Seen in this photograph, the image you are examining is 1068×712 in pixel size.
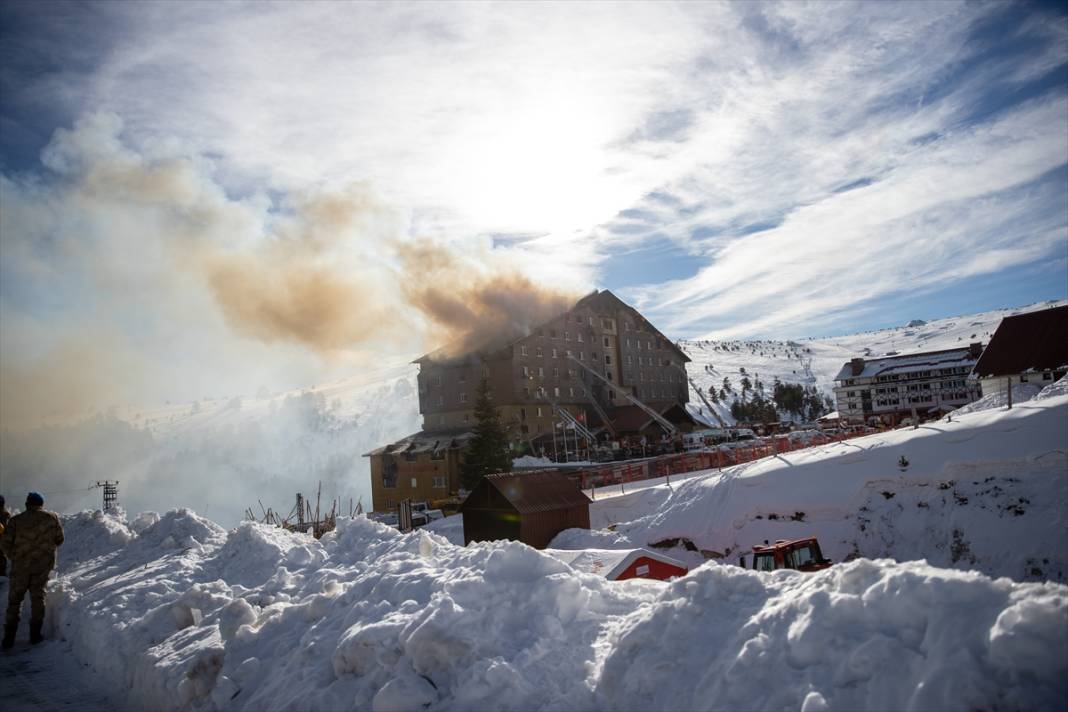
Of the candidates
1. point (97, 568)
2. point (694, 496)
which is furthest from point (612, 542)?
point (97, 568)

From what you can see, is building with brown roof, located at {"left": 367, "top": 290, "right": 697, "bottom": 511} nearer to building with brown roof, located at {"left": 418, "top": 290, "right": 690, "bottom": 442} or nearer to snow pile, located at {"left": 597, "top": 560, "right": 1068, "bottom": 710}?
building with brown roof, located at {"left": 418, "top": 290, "right": 690, "bottom": 442}

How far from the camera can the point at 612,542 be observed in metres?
28.1

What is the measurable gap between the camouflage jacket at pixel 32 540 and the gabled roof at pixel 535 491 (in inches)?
700

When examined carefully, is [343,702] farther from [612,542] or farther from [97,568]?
[612,542]

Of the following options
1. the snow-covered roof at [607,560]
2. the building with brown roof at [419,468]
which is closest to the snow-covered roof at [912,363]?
the building with brown roof at [419,468]

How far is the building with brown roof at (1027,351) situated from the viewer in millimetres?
42906

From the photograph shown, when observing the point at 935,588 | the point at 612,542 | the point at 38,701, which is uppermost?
the point at 935,588

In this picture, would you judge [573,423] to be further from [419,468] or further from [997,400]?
[997,400]

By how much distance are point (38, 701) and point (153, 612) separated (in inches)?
72.1

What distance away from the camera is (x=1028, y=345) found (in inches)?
1769

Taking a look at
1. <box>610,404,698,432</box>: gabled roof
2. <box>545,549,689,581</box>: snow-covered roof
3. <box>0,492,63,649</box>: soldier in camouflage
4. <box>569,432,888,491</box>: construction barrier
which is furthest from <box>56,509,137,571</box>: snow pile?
<box>610,404,698,432</box>: gabled roof

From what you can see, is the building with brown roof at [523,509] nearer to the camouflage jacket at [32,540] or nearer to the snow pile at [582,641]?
the snow pile at [582,641]

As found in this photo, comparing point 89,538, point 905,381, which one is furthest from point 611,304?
point 89,538

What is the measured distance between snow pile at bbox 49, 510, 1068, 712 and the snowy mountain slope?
611 inches
